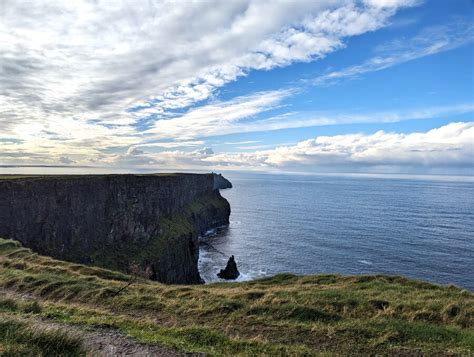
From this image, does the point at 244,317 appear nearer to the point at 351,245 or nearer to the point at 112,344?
the point at 112,344

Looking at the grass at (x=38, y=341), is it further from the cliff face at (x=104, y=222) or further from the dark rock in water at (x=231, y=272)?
the dark rock in water at (x=231, y=272)

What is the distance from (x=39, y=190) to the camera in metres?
57.3

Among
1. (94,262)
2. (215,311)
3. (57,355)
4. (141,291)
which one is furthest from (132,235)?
(57,355)

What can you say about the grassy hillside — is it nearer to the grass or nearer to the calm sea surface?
the grass

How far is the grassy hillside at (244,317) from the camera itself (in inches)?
461

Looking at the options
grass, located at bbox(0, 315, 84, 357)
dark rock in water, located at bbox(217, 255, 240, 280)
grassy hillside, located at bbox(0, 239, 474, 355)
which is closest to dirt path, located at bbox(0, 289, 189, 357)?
grassy hillside, located at bbox(0, 239, 474, 355)

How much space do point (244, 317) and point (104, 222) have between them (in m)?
63.8

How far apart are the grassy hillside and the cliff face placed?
24.3 metres

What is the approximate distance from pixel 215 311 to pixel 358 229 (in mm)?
100110

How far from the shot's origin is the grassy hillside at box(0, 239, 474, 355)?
11703mm

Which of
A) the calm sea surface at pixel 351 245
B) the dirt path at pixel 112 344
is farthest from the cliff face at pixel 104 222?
the dirt path at pixel 112 344

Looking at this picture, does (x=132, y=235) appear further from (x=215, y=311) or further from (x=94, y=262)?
(x=215, y=311)

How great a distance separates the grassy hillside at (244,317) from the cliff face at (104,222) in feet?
79.8

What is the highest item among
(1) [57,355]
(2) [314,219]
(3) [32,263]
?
(1) [57,355]
